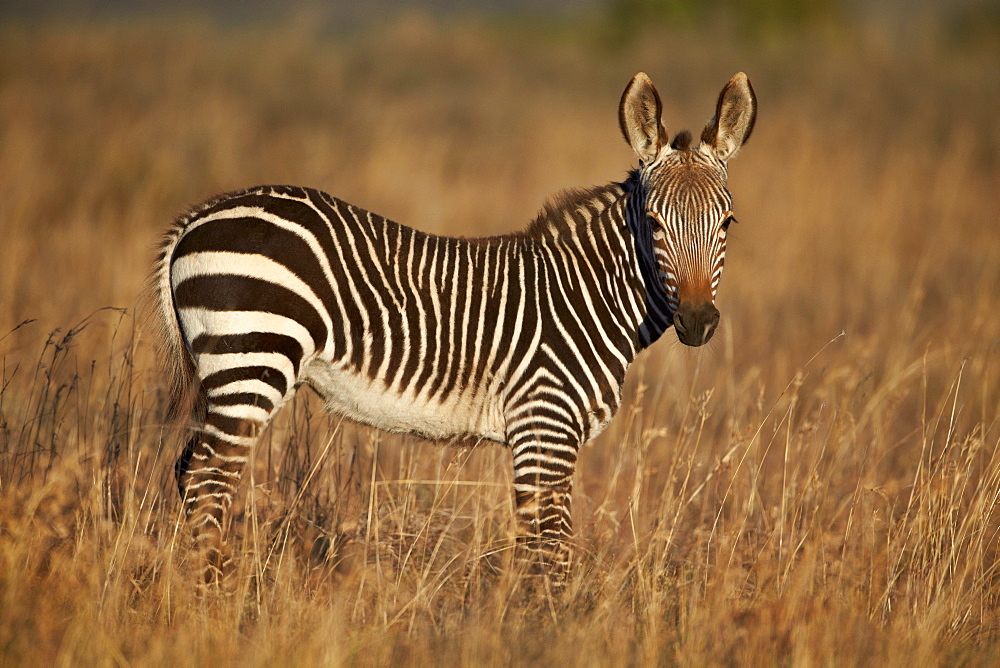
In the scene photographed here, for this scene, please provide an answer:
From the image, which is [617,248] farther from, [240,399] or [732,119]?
[240,399]

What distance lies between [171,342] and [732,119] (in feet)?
9.68

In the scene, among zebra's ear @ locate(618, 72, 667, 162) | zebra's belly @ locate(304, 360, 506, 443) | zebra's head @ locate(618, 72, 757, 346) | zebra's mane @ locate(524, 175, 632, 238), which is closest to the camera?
zebra's head @ locate(618, 72, 757, 346)

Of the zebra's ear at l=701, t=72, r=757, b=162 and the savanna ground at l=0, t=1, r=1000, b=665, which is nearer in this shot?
the savanna ground at l=0, t=1, r=1000, b=665

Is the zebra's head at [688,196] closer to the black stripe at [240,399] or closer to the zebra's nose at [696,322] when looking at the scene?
the zebra's nose at [696,322]

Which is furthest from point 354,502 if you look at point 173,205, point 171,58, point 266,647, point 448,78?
point 448,78

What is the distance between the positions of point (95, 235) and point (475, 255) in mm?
7664

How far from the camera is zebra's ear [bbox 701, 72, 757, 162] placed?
446cm

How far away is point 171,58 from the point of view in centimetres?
1583

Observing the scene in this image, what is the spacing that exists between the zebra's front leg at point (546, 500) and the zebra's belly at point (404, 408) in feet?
0.90

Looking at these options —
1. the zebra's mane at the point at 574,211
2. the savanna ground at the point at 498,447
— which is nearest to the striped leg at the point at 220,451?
the savanna ground at the point at 498,447

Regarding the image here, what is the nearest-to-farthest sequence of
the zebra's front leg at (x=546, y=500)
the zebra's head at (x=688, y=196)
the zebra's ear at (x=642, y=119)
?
1. the zebra's head at (x=688, y=196)
2. the zebra's front leg at (x=546, y=500)
3. the zebra's ear at (x=642, y=119)

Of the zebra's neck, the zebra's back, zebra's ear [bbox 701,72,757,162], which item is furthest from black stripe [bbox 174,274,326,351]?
zebra's ear [bbox 701,72,757,162]

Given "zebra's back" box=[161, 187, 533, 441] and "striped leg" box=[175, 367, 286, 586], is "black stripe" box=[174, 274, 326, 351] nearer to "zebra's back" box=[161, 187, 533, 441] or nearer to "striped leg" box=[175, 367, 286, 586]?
"zebra's back" box=[161, 187, 533, 441]

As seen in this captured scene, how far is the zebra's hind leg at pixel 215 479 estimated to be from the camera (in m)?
3.96
